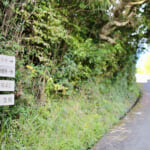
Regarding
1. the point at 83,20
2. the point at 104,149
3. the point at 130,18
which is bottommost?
the point at 104,149

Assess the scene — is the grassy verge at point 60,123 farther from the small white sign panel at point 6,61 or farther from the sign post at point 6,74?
the small white sign panel at point 6,61

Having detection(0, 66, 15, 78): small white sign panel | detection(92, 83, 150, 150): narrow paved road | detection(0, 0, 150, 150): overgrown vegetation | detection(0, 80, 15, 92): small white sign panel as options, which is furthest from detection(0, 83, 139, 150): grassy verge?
detection(0, 66, 15, 78): small white sign panel

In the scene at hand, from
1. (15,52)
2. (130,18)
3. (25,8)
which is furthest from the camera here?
(130,18)

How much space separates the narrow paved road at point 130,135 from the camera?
4.21m

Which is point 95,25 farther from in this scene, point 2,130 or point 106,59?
point 2,130

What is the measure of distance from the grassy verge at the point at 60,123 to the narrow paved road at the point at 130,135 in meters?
0.25

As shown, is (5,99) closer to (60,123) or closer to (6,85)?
(6,85)

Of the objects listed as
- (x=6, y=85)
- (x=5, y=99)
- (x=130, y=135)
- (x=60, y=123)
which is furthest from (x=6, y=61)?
(x=130, y=135)

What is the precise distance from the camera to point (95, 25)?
7.08m

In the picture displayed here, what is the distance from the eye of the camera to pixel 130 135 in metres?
4.96

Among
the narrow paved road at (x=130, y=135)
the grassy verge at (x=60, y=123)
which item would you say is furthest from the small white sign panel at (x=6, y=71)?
the narrow paved road at (x=130, y=135)

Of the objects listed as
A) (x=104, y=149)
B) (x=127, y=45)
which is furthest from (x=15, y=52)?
(x=127, y=45)

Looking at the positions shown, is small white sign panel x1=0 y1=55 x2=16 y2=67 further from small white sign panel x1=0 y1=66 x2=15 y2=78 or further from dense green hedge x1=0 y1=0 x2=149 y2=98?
dense green hedge x1=0 y1=0 x2=149 y2=98

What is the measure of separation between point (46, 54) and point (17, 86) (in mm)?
1460
